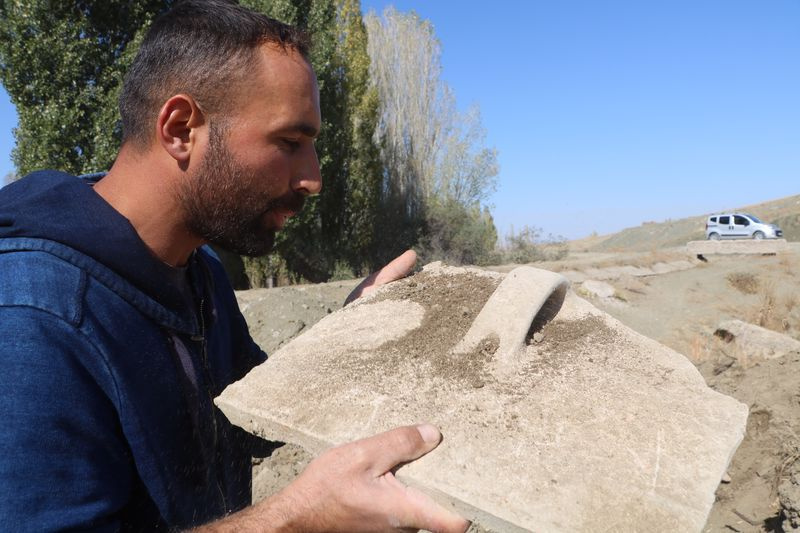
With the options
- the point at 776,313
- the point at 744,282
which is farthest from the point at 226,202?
the point at 744,282

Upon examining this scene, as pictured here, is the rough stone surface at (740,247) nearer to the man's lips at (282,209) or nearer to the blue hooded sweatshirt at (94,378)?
the man's lips at (282,209)

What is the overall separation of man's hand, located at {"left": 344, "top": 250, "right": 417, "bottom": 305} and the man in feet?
2.36

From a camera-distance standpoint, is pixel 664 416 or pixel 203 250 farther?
pixel 203 250

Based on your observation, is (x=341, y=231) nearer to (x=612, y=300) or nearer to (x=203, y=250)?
(x=612, y=300)

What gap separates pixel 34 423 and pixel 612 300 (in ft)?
36.3

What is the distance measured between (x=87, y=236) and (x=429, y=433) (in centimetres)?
91

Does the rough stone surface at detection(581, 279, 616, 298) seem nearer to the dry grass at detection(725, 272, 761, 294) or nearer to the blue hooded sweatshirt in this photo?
the dry grass at detection(725, 272, 761, 294)

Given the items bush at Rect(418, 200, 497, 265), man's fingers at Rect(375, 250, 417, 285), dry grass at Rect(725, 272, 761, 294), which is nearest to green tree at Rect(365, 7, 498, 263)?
bush at Rect(418, 200, 497, 265)

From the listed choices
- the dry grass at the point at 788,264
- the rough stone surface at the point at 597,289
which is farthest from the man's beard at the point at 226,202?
the dry grass at the point at 788,264

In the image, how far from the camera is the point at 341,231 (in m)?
15.3

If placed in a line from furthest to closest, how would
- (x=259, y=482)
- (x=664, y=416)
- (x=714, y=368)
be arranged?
(x=714, y=368) < (x=259, y=482) < (x=664, y=416)

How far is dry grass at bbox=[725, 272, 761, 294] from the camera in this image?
12688mm

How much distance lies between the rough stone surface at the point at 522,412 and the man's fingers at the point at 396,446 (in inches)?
1.2

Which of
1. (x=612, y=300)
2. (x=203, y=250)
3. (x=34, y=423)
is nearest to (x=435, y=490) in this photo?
(x=34, y=423)
